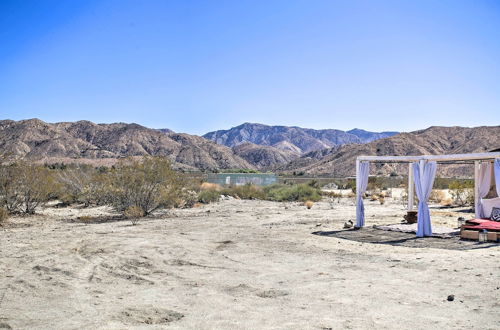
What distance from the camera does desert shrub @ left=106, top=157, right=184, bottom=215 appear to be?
66.2 feet

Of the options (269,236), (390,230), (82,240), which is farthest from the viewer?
(390,230)

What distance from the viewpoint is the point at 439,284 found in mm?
8047

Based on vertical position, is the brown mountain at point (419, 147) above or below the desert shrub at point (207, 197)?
above

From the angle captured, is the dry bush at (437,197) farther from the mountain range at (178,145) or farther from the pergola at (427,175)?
the mountain range at (178,145)

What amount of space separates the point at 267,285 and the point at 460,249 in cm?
595

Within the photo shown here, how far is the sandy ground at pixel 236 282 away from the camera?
624 centimetres

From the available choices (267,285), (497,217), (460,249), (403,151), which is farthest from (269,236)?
(403,151)

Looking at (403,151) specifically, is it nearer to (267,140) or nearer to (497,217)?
(497,217)

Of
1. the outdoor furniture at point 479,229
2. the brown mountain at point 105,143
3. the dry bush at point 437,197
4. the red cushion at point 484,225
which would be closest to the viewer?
the outdoor furniture at point 479,229

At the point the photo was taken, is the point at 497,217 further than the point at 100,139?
No

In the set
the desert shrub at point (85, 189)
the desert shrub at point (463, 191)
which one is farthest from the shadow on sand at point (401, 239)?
the desert shrub at point (463, 191)

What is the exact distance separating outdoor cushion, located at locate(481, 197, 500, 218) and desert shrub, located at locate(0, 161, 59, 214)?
16.5 m

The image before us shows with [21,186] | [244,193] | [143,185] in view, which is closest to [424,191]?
[143,185]

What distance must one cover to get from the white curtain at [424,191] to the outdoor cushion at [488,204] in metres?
2.82
